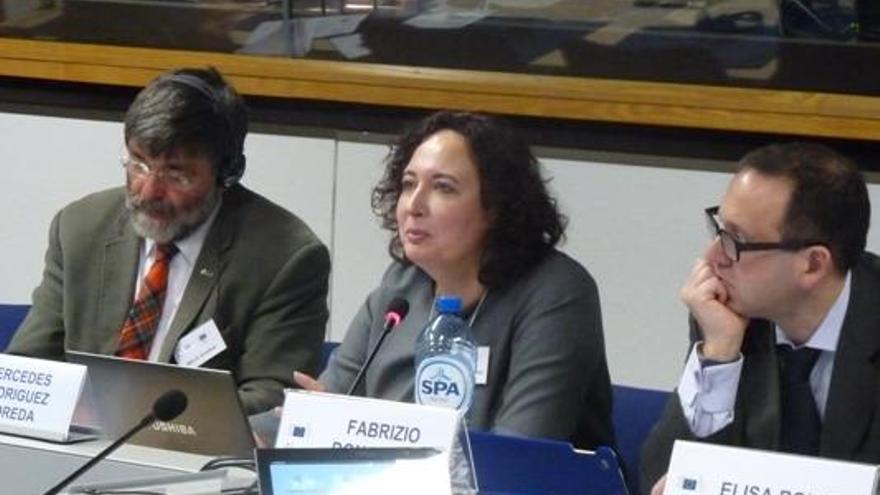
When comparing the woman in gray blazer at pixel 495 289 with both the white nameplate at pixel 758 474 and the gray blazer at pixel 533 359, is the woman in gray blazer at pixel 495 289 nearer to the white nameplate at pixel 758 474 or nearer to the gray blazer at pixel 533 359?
the gray blazer at pixel 533 359

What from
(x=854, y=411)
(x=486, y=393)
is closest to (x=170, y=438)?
(x=486, y=393)

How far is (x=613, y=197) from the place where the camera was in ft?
16.4

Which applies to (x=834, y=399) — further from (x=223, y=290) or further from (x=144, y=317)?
(x=144, y=317)

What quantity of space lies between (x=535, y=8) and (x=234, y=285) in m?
1.59

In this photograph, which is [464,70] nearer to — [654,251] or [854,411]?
[654,251]

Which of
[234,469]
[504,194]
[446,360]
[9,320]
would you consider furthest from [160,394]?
[9,320]

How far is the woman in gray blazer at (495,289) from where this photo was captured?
3295mm

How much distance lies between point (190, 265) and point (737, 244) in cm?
127

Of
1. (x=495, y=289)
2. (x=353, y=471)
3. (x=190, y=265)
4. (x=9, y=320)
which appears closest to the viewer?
(x=353, y=471)

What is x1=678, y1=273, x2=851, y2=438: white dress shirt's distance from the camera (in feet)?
9.91

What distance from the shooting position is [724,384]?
120 inches

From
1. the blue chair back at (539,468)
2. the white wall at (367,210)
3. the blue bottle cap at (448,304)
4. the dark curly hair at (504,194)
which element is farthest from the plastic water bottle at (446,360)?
the white wall at (367,210)

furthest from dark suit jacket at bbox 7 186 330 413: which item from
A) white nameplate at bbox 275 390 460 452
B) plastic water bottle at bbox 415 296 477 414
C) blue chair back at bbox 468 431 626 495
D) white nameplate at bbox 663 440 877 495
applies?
white nameplate at bbox 663 440 877 495

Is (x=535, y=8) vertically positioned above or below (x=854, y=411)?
above
